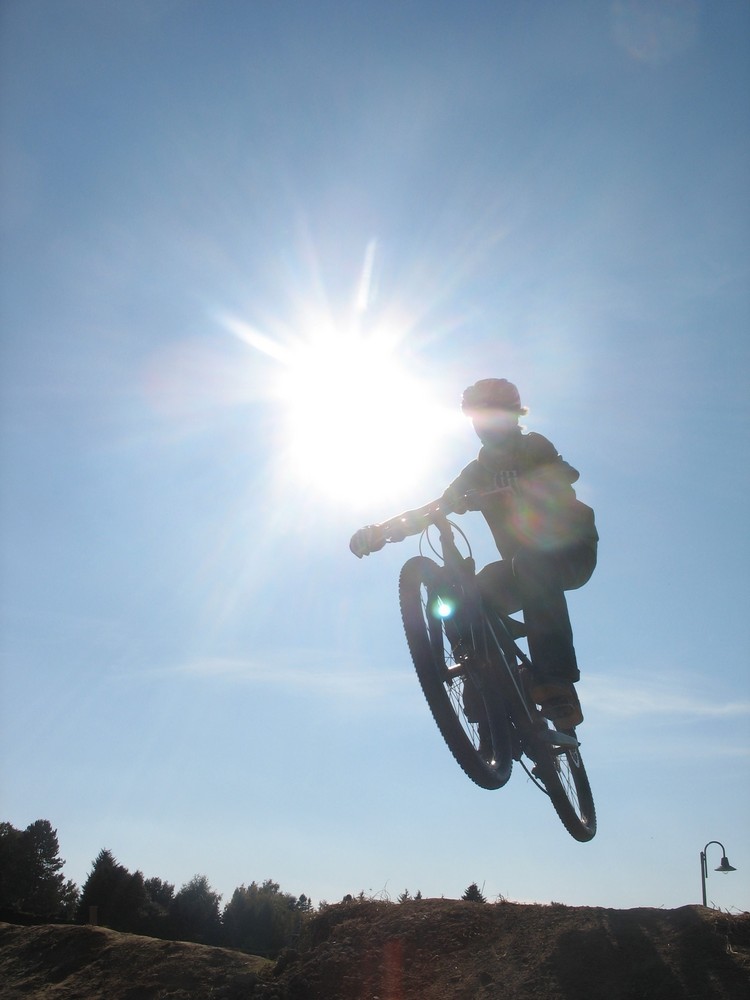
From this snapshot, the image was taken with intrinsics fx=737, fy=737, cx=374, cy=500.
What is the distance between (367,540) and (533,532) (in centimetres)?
143

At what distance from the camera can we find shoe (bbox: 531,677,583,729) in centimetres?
579

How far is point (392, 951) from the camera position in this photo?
242 inches

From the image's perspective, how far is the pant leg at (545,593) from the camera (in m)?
5.87

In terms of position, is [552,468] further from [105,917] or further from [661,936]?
[105,917]

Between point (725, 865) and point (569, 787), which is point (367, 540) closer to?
point (569, 787)

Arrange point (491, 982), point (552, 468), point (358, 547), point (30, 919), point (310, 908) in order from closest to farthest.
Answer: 1. point (491, 982)
2. point (552, 468)
3. point (358, 547)
4. point (310, 908)
5. point (30, 919)

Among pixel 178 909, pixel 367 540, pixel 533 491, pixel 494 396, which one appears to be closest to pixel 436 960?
pixel 367 540

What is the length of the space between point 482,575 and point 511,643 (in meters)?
0.62

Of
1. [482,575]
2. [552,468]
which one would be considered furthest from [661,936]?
[552,468]

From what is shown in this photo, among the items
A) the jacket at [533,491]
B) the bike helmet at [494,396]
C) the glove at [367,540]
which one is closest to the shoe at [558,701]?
the jacket at [533,491]

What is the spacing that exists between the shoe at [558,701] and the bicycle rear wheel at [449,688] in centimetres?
33

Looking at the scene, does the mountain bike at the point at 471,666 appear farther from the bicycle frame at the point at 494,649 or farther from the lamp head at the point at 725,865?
the lamp head at the point at 725,865

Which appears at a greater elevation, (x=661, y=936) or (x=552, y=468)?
(x=552, y=468)

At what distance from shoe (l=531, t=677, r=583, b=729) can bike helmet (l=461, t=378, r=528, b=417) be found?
7.45 feet
